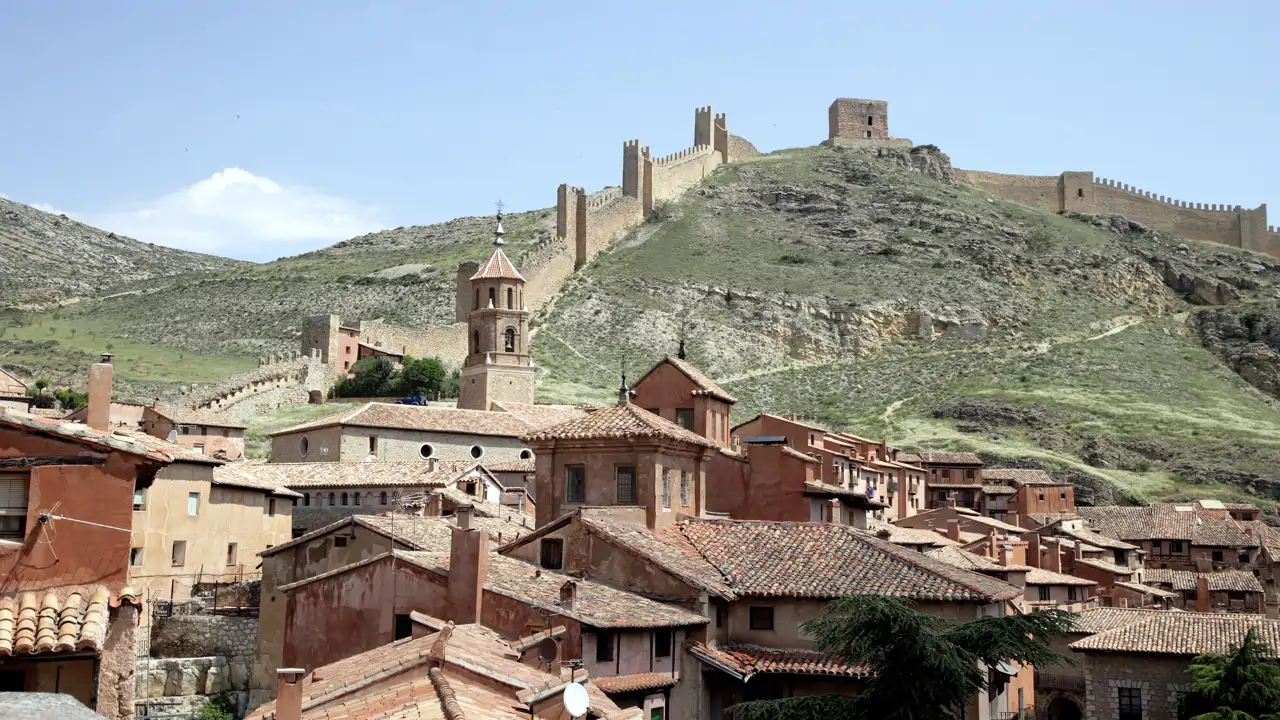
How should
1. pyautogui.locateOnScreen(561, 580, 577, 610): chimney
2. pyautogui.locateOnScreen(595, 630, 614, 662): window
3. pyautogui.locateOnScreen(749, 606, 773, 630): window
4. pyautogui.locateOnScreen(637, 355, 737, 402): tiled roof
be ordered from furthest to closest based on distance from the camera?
pyautogui.locateOnScreen(637, 355, 737, 402): tiled roof, pyautogui.locateOnScreen(749, 606, 773, 630): window, pyautogui.locateOnScreen(561, 580, 577, 610): chimney, pyautogui.locateOnScreen(595, 630, 614, 662): window

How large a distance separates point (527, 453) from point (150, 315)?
222 ft

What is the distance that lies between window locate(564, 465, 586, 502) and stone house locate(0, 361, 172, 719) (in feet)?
→ 45.1

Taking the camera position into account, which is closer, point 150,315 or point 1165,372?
point 1165,372

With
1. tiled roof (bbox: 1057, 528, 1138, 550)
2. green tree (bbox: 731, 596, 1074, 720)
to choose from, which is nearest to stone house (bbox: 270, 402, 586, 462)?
tiled roof (bbox: 1057, 528, 1138, 550)

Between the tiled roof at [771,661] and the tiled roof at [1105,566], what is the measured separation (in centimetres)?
2847

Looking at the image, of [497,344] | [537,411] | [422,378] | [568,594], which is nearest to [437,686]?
[568,594]

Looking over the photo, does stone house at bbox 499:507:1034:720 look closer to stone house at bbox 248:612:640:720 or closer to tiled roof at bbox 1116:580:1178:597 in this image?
stone house at bbox 248:612:640:720

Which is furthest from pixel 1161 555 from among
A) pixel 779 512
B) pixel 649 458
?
pixel 649 458

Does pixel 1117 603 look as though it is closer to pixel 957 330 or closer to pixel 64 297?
pixel 957 330

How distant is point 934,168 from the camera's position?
454 feet

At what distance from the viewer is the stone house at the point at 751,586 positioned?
2261cm

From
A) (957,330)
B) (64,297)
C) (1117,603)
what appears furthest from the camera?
(64,297)

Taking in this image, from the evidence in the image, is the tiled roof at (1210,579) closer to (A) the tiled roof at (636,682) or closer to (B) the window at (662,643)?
(B) the window at (662,643)

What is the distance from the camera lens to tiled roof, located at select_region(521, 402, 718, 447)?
25.8 metres
